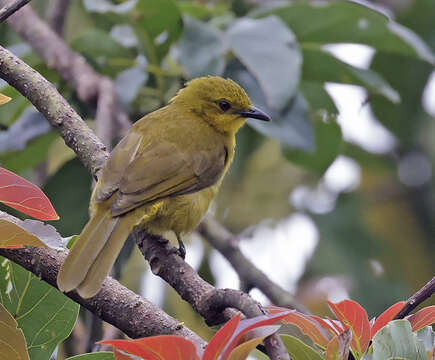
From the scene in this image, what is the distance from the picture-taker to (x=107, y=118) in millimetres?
3941

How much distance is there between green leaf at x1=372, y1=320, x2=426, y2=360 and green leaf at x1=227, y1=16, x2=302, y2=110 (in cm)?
215

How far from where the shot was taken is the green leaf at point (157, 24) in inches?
163

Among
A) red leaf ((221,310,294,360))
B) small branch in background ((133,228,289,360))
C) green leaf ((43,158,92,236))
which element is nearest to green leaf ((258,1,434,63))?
green leaf ((43,158,92,236))

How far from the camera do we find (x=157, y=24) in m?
4.22

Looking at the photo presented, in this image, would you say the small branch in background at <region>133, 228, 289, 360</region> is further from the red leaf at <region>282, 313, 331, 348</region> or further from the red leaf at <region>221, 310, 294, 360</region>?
the red leaf at <region>282, 313, 331, 348</region>

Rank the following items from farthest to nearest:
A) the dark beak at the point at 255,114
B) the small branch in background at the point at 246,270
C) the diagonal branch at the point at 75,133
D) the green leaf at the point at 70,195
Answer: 1. the green leaf at the point at 70,195
2. the dark beak at the point at 255,114
3. the small branch in background at the point at 246,270
4. the diagonal branch at the point at 75,133

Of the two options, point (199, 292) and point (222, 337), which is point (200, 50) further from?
point (222, 337)

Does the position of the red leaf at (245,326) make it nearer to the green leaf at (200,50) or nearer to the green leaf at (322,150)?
the green leaf at (200,50)

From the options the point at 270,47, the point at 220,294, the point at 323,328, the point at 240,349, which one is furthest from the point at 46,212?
the point at 270,47

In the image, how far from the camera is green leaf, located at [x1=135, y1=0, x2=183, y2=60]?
415cm

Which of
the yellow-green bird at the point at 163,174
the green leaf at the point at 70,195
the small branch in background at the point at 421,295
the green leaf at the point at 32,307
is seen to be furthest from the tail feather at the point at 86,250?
the green leaf at the point at 70,195

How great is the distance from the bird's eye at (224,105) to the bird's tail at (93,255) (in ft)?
4.62

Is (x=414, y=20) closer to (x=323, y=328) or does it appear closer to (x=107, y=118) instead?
(x=107, y=118)

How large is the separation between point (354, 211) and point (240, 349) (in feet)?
13.5
